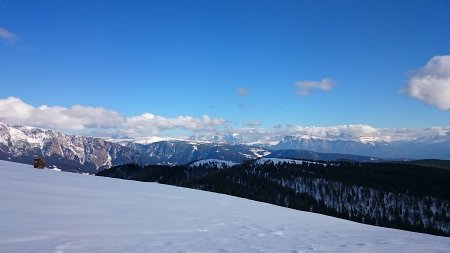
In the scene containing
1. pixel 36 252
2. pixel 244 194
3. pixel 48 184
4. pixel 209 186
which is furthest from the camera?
pixel 209 186

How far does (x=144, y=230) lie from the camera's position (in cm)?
1210

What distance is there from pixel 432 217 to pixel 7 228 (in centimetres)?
22878

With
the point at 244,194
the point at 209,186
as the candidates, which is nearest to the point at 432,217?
the point at 244,194

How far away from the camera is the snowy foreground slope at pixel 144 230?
32.3 feet

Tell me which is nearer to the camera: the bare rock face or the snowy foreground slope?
the snowy foreground slope

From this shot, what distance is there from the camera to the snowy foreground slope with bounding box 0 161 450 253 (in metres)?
9.84

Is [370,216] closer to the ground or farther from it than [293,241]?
closer to the ground

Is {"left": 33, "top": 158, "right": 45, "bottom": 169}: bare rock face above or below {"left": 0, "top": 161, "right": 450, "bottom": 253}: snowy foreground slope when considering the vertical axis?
above

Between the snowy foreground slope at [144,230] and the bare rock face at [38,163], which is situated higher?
the bare rock face at [38,163]

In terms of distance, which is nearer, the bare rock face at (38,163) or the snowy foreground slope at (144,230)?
the snowy foreground slope at (144,230)

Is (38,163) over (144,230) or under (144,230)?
over

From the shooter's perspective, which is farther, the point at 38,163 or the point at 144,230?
the point at 38,163

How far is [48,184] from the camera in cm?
1956

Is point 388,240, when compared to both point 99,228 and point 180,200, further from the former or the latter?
point 180,200
